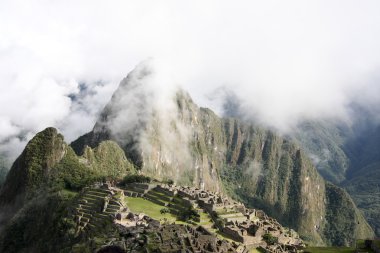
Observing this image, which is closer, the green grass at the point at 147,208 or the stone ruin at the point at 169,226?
the stone ruin at the point at 169,226

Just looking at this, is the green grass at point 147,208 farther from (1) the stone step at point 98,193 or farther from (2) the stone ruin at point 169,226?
(1) the stone step at point 98,193

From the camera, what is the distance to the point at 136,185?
306 ft

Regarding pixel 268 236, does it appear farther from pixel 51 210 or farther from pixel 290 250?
pixel 51 210

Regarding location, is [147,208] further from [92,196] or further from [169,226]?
[169,226]

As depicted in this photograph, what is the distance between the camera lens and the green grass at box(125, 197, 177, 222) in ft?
224

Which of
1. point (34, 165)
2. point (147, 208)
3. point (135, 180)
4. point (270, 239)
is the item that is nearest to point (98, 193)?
point (147, 208)

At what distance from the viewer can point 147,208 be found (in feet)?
243

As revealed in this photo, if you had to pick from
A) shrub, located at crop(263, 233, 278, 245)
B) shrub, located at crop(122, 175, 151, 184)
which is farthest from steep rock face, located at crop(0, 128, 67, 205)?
shrub, located at crop(263, 233, 278, 245)

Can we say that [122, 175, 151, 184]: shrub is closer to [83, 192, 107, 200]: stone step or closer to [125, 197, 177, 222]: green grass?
[125, 197, 177, 222]: green grass

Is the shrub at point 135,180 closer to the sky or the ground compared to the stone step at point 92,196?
closer to the sky

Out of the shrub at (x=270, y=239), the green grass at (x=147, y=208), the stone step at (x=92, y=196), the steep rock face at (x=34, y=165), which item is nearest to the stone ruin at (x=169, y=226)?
the stone step at (x=92, y=196)

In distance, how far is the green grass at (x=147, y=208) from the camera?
68.2m

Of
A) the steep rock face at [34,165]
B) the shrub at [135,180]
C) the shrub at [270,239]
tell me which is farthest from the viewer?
the steep rock face at [34,165]

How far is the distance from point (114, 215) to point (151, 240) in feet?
105
